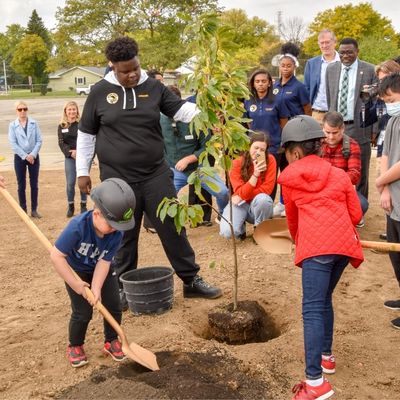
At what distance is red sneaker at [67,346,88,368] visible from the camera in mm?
3990

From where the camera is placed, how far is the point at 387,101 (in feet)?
14.1

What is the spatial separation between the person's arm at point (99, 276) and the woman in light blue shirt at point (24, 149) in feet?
17.6

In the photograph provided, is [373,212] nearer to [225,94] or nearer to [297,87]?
[297,87]

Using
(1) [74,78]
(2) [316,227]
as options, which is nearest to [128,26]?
(2) [316,227]

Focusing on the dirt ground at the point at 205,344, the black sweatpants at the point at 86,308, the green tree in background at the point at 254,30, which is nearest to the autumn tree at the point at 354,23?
the green tree in background at the point at 254,30

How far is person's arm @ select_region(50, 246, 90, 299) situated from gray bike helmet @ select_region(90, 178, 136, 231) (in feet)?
1.36

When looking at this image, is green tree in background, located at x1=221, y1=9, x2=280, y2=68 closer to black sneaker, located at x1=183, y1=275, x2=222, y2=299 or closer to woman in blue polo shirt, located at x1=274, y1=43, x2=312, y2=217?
woman in blue polo shirt, located at x1=274, y1=43, x2=312, y2=217

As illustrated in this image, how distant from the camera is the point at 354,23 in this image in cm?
3834

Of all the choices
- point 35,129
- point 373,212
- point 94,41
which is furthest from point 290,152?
point 94,41

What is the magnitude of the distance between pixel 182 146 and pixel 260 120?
1059mm

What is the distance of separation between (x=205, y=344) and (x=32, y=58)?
2886 inches

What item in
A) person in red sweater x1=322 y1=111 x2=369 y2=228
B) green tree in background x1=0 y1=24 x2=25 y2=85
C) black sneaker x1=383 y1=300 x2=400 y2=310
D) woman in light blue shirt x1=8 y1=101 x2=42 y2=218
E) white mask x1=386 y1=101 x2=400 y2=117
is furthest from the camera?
green tree in background x1=0 y1=24 x2=25 y2=85

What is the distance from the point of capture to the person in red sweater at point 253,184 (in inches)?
257

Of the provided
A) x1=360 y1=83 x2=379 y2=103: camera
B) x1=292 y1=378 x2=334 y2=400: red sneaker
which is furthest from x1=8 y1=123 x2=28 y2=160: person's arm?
x1=292 y1=378 x2=334 y2=400: red sneaker
